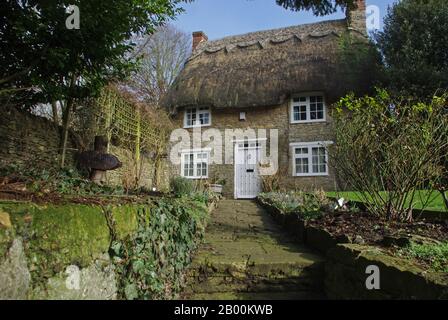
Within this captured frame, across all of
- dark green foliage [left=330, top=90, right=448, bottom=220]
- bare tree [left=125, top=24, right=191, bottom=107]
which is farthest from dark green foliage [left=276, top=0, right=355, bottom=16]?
bare tree [left=125, top=24, right=191, bottom=107]

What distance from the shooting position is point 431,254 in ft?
8.45

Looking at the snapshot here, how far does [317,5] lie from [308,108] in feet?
27.0

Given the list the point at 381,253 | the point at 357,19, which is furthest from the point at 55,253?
the point at 357,19

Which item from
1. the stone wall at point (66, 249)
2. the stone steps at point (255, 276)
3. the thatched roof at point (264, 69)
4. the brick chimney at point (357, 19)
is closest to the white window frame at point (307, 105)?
the thatched roof at point (264, 69)

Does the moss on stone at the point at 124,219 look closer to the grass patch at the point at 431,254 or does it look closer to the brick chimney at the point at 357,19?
the grass patch at the point at 431,254

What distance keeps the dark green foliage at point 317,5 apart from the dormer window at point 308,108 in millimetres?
7905

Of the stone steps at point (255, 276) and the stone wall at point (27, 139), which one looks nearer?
the stone steps at point (255, 276)

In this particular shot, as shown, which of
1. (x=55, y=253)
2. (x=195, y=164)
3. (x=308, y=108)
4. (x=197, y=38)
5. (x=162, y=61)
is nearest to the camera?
(x=55, y=253)

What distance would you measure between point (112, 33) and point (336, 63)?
38.4 ft

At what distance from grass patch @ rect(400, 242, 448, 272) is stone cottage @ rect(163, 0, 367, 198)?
35.1 feet

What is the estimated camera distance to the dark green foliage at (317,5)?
20.8 feet

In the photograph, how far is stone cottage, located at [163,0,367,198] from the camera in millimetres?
13898

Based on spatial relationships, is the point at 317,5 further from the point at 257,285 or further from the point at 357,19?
the point at 357,19

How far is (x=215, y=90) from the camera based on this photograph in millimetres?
15375
